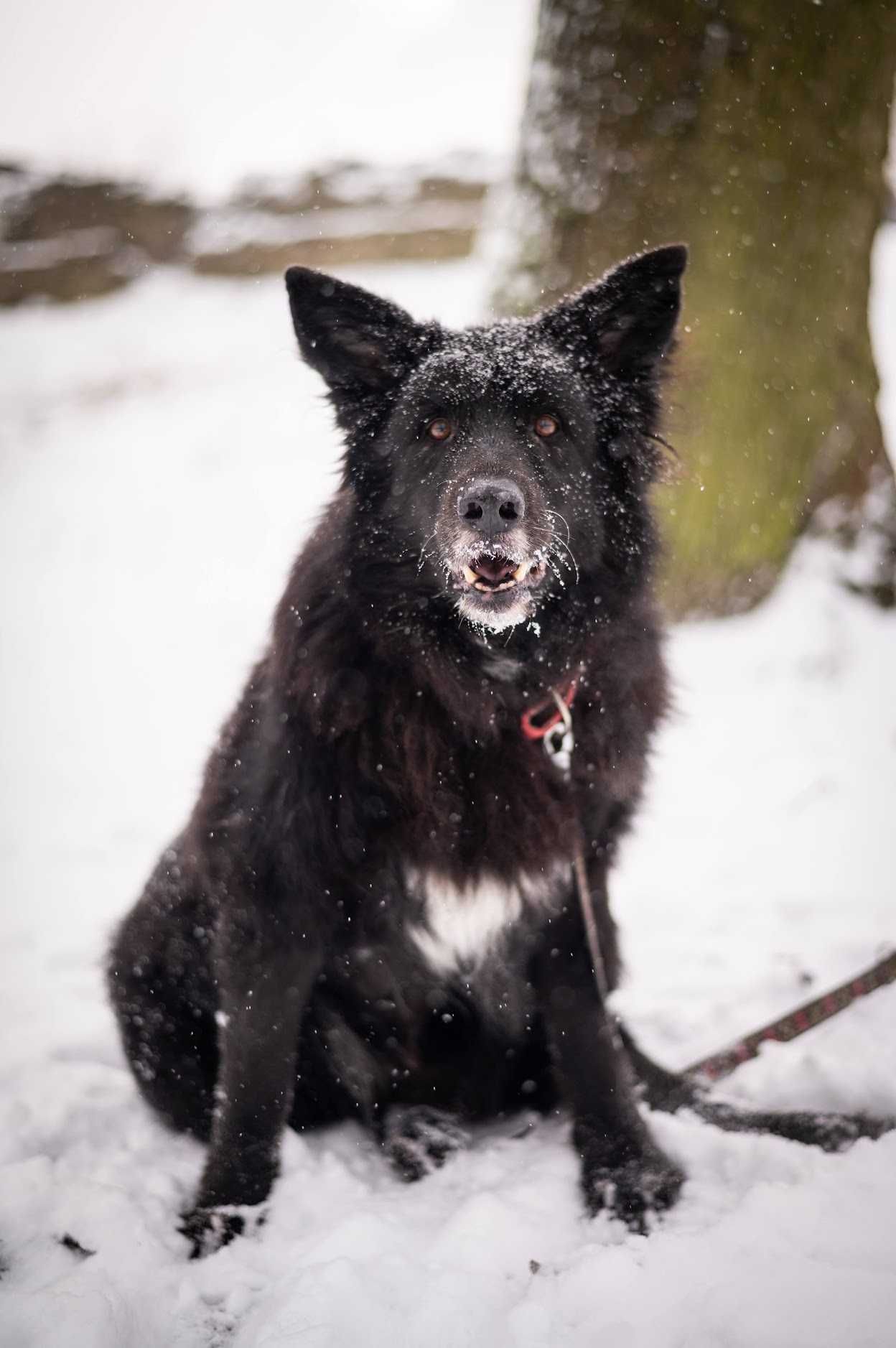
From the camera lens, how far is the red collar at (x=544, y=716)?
2.55 m

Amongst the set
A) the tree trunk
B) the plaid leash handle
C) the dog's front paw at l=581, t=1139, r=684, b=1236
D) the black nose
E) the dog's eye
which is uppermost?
the tree trunk

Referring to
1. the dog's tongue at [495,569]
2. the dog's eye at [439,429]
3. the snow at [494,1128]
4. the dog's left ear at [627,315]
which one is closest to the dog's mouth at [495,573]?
the dog's tongue at [495,569]

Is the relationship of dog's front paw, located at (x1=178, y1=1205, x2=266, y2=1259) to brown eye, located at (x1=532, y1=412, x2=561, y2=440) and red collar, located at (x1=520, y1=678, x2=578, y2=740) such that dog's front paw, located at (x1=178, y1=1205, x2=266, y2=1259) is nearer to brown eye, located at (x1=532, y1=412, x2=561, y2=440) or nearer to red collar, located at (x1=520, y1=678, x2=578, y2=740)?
red collar, located at (x1=520, y1=678, x2=578, y2=740)

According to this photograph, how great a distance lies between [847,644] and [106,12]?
10.2 metres

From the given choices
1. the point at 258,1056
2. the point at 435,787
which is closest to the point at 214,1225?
the point at 258,1056

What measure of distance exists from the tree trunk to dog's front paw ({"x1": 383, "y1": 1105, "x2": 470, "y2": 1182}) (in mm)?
3451

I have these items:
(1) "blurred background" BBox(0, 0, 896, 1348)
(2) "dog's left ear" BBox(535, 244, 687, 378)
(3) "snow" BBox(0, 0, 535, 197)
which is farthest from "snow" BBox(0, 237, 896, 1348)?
(3) "snow" BBox(0, 0, 535, 197)

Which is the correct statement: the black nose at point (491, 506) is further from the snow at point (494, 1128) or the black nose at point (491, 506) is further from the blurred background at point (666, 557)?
the blurred background at point (666, 557)

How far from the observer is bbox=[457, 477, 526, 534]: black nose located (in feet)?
7.79

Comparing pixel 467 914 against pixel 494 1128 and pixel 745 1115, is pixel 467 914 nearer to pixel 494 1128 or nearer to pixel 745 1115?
pixel 494 1128

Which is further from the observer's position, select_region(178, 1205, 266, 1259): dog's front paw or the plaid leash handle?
the plaid leash handle

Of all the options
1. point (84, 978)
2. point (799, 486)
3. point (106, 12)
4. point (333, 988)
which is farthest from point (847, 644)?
point (106, 12)

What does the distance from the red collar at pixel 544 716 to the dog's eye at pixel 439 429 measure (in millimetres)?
814

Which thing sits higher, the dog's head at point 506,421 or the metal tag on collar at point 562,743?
the dog's head at point 506,421
